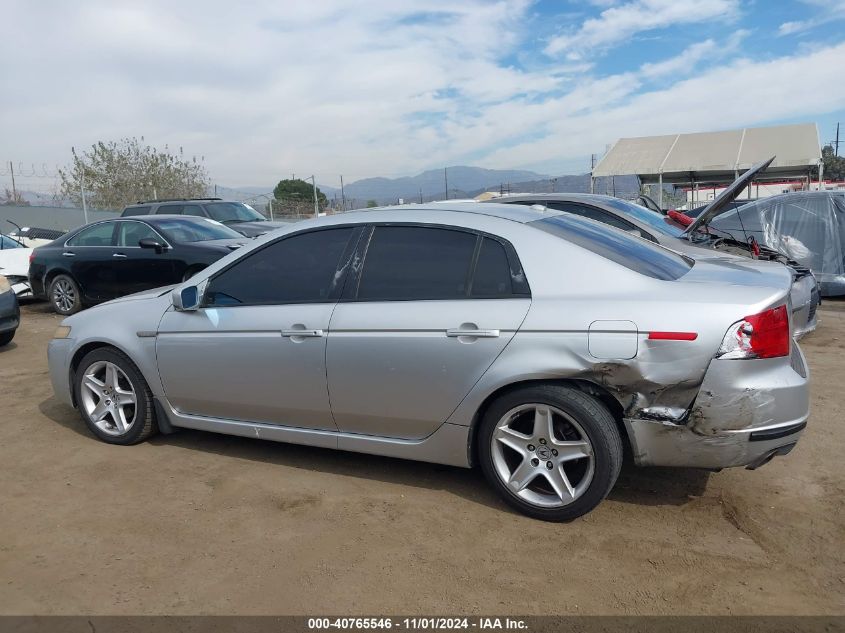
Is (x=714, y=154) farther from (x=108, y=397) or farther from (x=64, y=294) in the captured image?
(x=108, y=397)

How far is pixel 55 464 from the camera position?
439cm

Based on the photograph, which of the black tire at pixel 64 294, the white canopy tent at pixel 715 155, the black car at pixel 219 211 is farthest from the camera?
the white canopy tent at pixel 715 155

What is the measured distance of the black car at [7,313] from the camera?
766cm

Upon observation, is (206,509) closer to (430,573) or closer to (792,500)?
(430,573)

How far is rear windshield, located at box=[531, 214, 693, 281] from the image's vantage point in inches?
136

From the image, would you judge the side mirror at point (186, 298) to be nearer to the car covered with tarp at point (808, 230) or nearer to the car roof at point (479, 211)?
the car roof at point (479, 211)

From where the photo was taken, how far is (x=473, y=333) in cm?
338

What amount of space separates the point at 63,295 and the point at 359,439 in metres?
8.14

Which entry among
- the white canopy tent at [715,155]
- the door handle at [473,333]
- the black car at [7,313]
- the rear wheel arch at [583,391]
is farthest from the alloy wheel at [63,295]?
the white canopy tent at [715,155]

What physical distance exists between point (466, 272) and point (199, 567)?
1.92 metres

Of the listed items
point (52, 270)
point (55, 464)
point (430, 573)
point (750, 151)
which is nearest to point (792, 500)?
point (430, 573)
